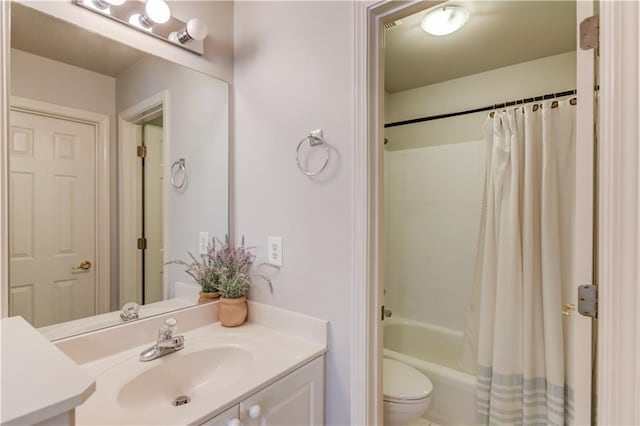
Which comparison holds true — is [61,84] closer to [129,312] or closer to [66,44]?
[66,44]

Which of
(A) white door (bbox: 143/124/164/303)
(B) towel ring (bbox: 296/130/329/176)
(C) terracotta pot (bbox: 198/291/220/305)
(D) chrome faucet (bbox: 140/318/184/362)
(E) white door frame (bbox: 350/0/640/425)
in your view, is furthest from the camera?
(C) terracotta pot (bbox: 198/291/220/305)

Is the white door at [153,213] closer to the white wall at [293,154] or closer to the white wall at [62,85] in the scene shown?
the white wall at [62,85]

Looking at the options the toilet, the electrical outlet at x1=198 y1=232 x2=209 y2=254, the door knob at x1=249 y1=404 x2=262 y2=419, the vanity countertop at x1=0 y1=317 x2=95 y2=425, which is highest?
the electrical outlet at x1=198 y1=232 x2=209 y2=254

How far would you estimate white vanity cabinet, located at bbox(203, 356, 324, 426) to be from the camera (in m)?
0.87

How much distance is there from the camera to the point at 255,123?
1.46 meters

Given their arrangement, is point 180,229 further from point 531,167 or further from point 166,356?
point 531,167

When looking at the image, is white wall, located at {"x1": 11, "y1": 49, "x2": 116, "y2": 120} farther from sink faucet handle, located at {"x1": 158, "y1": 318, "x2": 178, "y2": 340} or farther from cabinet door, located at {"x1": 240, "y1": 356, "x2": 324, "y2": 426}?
cabinet door, located at {"x1": 240, "y1": 356, "x2": 324, "y2": 426}

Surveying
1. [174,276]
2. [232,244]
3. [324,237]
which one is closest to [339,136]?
[324,237]

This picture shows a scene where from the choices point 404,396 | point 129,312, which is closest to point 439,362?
point 404,396

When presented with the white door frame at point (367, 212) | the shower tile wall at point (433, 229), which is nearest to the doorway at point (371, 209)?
the white door frame at point (367, 212)

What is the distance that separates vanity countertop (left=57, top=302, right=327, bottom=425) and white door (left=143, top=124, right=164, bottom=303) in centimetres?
16

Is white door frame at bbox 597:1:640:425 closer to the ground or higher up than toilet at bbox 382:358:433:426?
higher up

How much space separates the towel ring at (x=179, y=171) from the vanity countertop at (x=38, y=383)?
91cm

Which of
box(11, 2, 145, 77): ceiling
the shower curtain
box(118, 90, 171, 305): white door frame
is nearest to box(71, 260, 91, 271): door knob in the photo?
box(118, 90, 171, 305): white door frame
